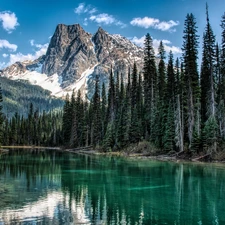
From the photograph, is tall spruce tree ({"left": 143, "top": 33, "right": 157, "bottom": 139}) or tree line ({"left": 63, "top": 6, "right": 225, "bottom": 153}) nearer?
tree line ({"left": 63, "top": 6, "right": 225, "bottom": 153})

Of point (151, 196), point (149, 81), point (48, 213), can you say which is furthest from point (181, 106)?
point (48, 213)

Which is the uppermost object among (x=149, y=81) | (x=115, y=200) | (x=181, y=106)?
A: (x=149, y=81)

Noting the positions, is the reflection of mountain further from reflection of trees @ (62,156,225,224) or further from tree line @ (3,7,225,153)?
tree line @ (3,7,225,153)

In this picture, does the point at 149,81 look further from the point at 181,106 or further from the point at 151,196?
the point at 151,196

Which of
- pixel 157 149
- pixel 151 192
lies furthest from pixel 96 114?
pixel 151 192

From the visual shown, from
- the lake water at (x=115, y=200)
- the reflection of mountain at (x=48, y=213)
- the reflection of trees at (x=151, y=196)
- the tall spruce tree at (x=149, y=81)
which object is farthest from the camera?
the tall spruce tree at (x=149, y=81)

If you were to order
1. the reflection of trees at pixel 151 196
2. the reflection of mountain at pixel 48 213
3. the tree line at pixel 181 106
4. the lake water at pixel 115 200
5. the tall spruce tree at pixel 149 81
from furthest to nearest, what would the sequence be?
1. the tall spruce tree at pixel 149 81
2. the tree line at pixel 181 106
3. the reflection of trees at pixel 151 196
4. the lake water at pixel 115 200
5. the reflection of mountain at pixel 48 213

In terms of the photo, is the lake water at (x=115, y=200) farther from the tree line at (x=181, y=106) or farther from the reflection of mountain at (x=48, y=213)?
the tree line at (x=181, y=106)

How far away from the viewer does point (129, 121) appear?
7250 centimetres

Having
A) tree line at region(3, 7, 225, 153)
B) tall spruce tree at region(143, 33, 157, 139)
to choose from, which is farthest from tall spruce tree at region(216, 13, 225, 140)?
A: tall spruce tree at region(143, 33, 157, 139)

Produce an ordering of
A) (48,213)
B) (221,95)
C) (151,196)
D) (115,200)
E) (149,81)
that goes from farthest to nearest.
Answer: (149,81)
(221,95)
(151,196)
(115,200)
(48,213)

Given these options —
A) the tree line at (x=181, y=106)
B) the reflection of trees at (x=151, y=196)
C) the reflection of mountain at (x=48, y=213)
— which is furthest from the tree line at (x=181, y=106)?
the reflection of mountain at (x=48, y=213)

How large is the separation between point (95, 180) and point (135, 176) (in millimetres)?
4472

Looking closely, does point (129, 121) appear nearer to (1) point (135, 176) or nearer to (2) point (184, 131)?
(2) point (184, 131)
